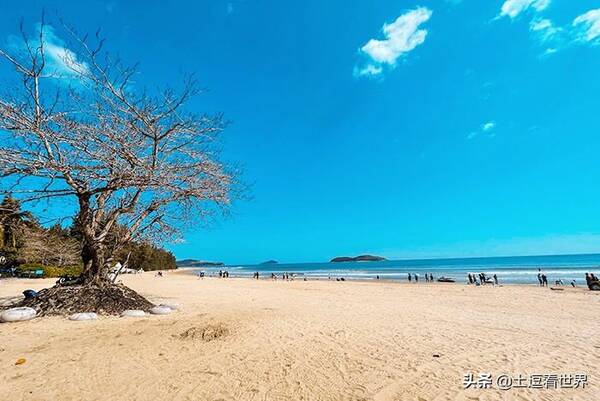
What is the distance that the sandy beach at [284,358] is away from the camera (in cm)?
409

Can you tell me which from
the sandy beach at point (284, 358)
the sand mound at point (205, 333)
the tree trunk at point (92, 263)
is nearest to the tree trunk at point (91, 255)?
the tree trunk at point (92, 263)

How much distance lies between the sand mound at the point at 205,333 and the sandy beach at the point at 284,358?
0.02 m

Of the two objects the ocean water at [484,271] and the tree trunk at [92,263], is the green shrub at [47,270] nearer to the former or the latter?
the tree trunk at [92,263]

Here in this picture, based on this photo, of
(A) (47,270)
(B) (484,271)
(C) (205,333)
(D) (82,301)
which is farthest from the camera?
(B) (484,271)

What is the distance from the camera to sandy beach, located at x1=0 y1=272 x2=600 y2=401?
13.4 ft

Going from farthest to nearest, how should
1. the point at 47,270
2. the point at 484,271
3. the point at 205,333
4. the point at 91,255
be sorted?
1. the point at 484,271
2. the point at 47,270
3. the point at 91,255
4. the point at 205,333

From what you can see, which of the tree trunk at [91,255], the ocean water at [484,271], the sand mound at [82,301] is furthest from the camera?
the ocean water at [484,271]

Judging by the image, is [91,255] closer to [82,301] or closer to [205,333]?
[82,301]

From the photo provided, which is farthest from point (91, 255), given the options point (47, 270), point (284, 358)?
point (47, 270)

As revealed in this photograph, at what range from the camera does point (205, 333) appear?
698 cm

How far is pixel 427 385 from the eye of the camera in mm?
4277

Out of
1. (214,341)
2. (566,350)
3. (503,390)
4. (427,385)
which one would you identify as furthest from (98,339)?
(566,350)

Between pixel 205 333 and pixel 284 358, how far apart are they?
242 cm

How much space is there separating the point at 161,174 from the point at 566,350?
32.4 feet
